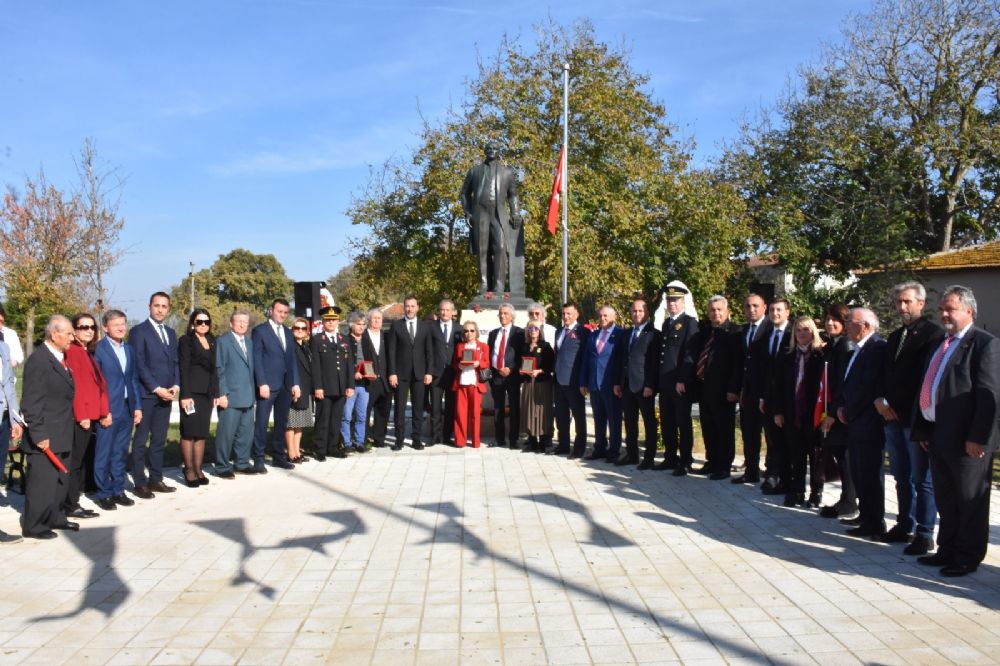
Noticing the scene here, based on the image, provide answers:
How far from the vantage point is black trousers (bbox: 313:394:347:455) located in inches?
384

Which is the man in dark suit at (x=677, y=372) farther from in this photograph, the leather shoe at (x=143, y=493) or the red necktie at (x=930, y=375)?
the leather shoe at (x=143, y=493)

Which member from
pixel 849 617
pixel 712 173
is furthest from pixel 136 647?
pixel 712 173

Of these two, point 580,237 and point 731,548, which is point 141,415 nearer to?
point 731,548

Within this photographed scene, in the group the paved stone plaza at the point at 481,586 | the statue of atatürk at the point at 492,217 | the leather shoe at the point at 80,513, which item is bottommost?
the paved stone plaza at the point at 481,586

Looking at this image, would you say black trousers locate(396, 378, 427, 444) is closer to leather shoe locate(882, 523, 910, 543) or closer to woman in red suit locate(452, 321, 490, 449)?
woman in red suit locate(452, 321, 490, 449)

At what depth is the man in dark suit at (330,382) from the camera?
9.64 metres

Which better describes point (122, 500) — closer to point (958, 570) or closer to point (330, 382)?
point (330, 382)

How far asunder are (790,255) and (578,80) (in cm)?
813

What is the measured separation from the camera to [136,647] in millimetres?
4062

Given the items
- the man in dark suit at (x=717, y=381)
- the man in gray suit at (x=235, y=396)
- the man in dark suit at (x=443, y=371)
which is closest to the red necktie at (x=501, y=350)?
the man in dark suit at (x=443, y=371)

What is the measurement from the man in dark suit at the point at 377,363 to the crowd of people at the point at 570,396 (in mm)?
26

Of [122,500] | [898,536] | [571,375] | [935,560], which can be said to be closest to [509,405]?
[571,375]

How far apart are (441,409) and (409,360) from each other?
892 millimetres

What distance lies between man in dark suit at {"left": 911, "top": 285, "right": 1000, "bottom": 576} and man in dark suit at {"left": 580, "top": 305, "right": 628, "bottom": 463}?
170 inches
